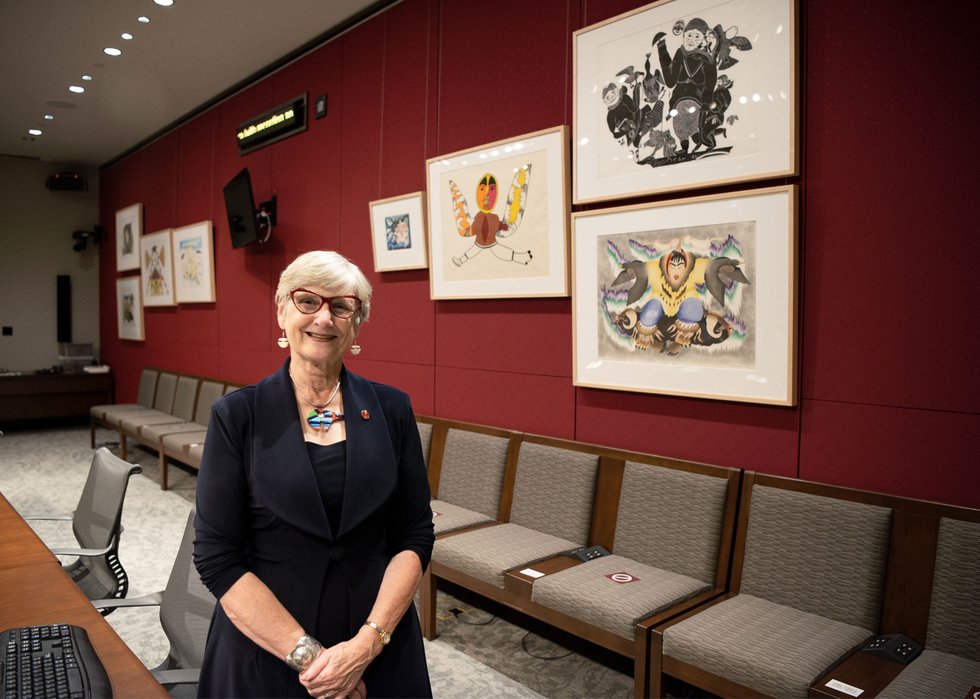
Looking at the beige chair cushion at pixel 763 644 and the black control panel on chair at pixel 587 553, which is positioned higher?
the black control panel on chair at pixel 587 553

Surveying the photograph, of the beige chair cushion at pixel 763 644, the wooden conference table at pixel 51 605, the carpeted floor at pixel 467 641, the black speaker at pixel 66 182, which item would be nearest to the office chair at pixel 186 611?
the wooden conference table at pixel 51 605

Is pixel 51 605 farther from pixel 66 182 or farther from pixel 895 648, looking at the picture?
pixel 66 182

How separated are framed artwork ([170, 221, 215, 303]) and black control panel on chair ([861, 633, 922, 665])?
21.2ft

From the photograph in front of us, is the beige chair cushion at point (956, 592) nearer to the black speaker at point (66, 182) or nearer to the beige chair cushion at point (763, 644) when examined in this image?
the beige chair cushion at point (763, 644)

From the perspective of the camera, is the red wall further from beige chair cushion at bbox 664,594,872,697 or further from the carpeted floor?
the carpeted floor

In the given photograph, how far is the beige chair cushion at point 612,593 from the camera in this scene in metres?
2.56

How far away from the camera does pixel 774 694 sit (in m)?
2.11

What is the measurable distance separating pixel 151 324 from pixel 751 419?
7.85 meters

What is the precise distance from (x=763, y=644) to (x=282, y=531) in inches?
63.0

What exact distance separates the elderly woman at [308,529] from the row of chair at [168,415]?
14.7 feet

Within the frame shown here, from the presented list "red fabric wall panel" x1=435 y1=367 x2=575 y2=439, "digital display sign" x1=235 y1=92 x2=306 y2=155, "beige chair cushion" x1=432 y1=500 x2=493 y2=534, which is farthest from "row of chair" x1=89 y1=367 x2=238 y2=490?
"beige chair cushion" x1=432 y1=500 x2=493 y2=534

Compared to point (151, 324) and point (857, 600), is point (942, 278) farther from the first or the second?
point (151, 324)

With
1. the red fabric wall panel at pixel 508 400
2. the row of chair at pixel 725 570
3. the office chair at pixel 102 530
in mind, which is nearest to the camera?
the row of chair at pixel 725 570

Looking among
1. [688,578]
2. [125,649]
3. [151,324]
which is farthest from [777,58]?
[151,324]
